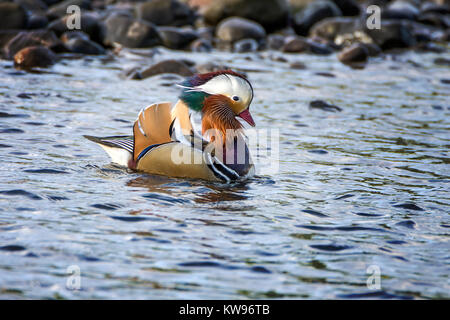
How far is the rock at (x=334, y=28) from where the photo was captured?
62.2 ft

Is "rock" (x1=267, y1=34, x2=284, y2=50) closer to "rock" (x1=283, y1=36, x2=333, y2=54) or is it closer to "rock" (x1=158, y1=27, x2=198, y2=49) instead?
"rock" (x1=283, y1=36, x2=333, y2=54)

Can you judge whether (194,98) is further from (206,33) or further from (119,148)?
(206,33)

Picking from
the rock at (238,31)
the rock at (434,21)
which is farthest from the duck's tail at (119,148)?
the rock at (434,21)

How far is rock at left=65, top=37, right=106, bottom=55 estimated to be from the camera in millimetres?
15400

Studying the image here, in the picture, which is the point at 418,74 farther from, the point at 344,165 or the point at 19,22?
the point at 19,22

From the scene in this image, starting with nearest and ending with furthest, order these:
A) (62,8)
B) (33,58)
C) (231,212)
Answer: (231,212)
(33,58)
(62,8)

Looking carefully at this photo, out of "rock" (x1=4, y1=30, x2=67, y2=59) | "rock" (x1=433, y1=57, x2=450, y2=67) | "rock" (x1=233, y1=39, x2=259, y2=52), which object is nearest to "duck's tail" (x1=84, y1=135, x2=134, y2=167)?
"rock" (x1=4, y1=30, x2=67, y2=59)

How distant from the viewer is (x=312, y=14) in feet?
67.2

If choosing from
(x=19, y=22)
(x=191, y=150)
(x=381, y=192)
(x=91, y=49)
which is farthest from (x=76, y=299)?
(x=19, y=22)

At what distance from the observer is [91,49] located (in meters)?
15.5

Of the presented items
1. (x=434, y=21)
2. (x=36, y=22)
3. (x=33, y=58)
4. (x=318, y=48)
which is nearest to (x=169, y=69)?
(x=33, y=58)

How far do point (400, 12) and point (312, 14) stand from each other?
333 centimetres

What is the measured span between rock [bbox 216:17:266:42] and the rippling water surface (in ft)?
25.0

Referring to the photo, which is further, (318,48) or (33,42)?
(318,48)
